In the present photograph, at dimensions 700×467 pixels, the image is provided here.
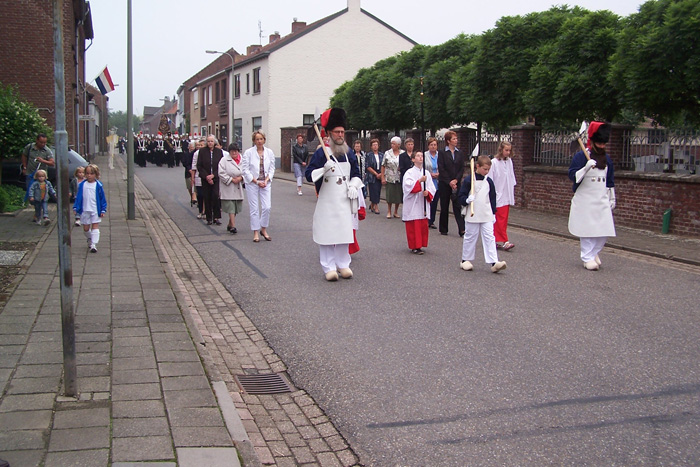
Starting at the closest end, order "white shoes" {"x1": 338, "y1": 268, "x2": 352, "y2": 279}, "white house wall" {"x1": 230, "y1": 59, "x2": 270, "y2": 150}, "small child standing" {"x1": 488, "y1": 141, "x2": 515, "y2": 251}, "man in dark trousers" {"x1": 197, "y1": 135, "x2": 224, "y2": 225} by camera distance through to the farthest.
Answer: "white shoes" {"x1": 338, "y1": 268, "x2": 352, "y2": 279} → "small child standing" {"x1": 488, "y1": 141, "x2": 515, "y2": 251} → "man in dark trousers" {"x1": 197, "y1": 135, "x2": 224, "y2": 225} → "white house wall" {"x1": 230, "y1": 59, "x2": 270, "y2": 150}

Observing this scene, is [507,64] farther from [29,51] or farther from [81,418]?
[81,418]

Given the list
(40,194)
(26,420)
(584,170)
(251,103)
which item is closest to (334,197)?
(584,170)

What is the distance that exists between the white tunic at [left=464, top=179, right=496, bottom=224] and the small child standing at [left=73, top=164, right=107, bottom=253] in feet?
16.9

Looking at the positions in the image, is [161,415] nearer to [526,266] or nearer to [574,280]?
[574,280]

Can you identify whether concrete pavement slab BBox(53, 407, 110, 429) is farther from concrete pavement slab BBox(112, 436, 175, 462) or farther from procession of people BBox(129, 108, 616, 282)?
procession of people BBox(129, 108, 616, 282)

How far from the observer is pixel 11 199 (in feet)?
51.2

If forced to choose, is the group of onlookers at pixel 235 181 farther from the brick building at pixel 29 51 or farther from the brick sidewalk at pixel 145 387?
the brick building at pixel 29 51

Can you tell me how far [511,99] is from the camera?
19.0 meters

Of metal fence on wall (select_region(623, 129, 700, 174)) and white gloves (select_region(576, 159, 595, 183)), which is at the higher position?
metal fence on wall (select_region(623, 129, 700, 174))

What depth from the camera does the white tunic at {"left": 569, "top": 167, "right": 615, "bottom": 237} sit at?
31.2ft

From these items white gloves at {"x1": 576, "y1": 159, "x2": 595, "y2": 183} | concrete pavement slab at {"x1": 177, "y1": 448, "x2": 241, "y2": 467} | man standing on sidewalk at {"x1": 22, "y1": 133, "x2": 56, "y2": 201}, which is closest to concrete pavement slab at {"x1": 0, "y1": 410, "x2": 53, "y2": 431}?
concrete pavement slab at {"x1": 177, "y1": 448, "x2": 241, "y2": 467}

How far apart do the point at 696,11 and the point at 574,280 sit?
6163 mm

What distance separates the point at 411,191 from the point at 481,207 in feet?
4.66

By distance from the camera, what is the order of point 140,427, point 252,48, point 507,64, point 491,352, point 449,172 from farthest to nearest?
point 252,48 < point 507,64 < point 449,172 < point 491,352 < point 140,427
